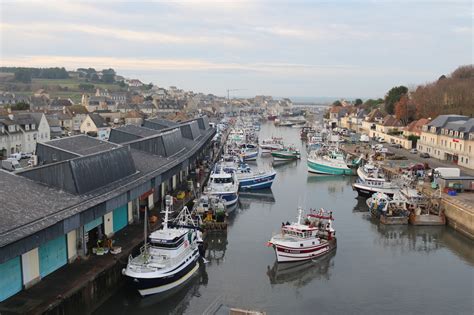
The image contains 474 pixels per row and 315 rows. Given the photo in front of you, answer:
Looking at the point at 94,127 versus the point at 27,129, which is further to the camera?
the point at 94,127

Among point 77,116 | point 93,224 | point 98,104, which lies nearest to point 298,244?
point 93,224

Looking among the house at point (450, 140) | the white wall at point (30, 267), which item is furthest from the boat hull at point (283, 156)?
the white wall at point (30, 267)

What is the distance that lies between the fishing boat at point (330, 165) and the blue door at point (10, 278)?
3085 centimetres

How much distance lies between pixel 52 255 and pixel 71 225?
1177 mm

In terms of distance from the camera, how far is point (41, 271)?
1388 centimetres

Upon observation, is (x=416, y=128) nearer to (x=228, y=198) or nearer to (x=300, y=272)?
(x=228, y=198)

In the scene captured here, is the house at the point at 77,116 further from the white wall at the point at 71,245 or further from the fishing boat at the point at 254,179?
the white wall at the point at 71,245

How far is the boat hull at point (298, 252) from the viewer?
1892 centimetres

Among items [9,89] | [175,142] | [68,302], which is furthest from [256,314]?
[9,89]

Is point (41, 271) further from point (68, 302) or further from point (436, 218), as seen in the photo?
point (436, 218)

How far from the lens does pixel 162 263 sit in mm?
15680

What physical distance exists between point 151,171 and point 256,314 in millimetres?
11120

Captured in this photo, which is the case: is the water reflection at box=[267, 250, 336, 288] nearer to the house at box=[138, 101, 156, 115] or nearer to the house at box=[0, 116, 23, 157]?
the house at box=[0, 116, 23, 157]

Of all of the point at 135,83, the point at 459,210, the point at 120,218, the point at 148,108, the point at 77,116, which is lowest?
the point at 459,210
